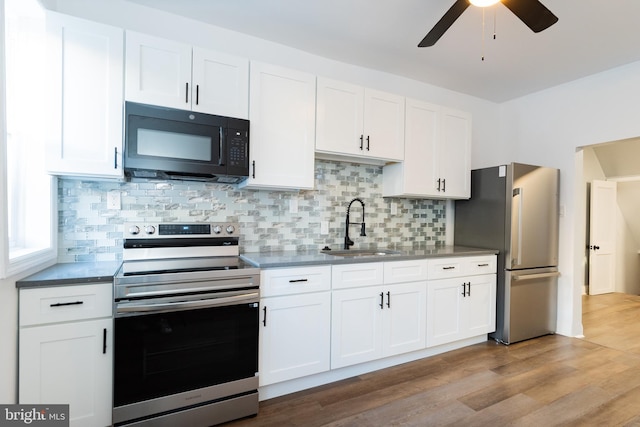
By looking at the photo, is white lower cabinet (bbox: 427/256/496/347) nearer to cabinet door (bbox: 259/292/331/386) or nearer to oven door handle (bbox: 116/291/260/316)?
cabinet door (bbox: 259/292/331/386)

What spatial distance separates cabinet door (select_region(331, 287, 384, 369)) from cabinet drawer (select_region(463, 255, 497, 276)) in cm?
104

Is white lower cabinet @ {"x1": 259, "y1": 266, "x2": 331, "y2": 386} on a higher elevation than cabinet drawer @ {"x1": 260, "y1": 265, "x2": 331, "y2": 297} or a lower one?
lower

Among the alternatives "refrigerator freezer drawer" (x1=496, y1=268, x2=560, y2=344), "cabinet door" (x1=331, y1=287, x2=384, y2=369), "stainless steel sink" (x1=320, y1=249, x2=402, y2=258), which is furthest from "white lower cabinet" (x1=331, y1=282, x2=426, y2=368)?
"refrigerator freezer drawer" (x1=496, y1=268, x2=560, y2=344)

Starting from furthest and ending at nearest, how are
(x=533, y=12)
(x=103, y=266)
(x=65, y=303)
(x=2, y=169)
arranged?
1. (x=103, y=266)
2. (x=533, y=12)
3. (x=65, y=303)
4. (x=2, y=169)

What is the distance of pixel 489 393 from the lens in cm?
223

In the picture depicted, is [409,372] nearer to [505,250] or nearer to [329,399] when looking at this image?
[329,399]

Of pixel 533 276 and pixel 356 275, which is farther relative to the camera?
pixel 533 276

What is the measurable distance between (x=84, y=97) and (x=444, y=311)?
3142 millimetres

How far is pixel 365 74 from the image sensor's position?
3.17 m

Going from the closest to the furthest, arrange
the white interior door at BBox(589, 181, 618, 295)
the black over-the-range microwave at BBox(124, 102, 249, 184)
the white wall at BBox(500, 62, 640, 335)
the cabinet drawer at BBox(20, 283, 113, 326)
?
the cabinet drawer at BBox(20, 283, 113, 326), the black over-the-range microwave at BBox(124, 102, 249, 184), the white wall at BBox(500, 62, 640, 335), the white interior door at BBox(589, 181, 618, 295)

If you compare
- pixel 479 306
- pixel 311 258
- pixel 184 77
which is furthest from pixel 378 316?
pixel 184 77

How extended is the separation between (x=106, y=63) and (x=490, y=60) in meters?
3.12

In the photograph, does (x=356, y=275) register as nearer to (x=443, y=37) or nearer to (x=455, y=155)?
(x=455, y=155)

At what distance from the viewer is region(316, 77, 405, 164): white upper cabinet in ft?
8.44
